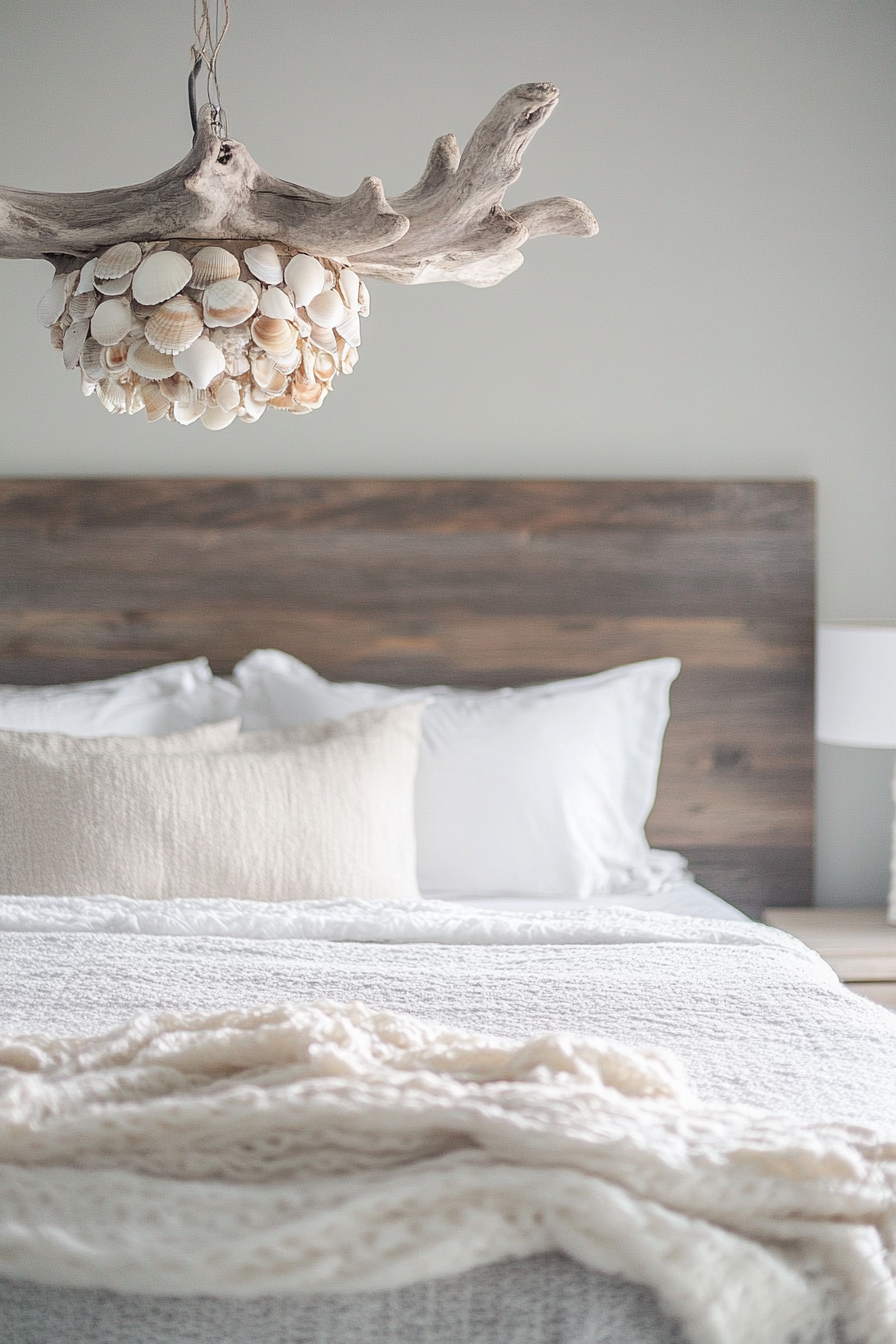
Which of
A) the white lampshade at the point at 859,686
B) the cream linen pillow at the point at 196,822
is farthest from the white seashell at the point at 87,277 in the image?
the white lampshade at the point at 859,686

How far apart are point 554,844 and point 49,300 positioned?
4.63 ft

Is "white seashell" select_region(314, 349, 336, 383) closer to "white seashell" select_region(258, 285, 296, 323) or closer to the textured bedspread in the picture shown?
"white seashell" select_region(258, 285, 296, 323)

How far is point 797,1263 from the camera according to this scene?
0.85m

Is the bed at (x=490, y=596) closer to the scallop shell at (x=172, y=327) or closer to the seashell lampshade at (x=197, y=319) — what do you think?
the seashell lampshade at (x=197, y=319)

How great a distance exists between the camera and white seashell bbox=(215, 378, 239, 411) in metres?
1.29

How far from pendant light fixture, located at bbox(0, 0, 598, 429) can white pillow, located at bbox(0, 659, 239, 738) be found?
1.16 metres

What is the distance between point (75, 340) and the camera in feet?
4.15

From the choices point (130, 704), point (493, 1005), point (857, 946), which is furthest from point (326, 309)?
point (857, 946)

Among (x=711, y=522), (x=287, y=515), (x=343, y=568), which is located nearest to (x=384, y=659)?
(x=343, y=568)

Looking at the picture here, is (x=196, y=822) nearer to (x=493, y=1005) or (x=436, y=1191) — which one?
(x=493, y=1005)

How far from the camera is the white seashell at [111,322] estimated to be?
121cm

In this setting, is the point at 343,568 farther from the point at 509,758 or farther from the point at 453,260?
the point at 453,260

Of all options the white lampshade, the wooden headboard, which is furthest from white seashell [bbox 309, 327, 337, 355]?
the white lampshade

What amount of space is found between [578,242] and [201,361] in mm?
1722
